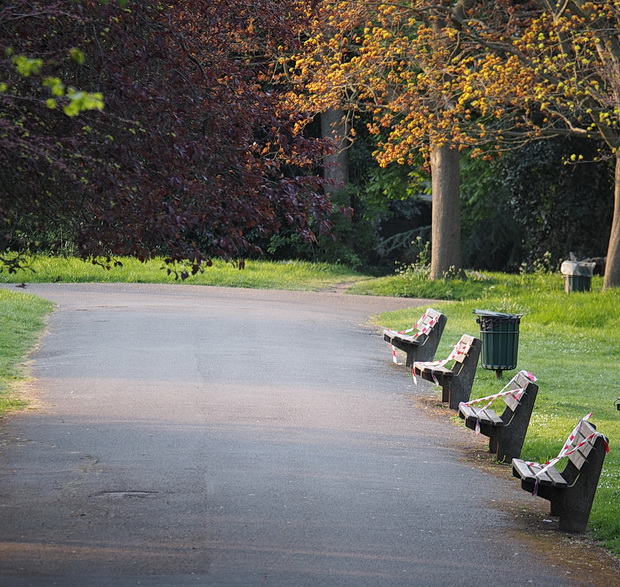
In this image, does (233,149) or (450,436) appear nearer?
(233,149)

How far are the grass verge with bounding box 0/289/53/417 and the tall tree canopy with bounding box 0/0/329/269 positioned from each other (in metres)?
4.16

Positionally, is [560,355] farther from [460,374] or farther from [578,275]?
[578,275]

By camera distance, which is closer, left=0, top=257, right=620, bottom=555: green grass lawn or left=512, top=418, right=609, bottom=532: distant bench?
left=512, top=418, right=609, bottom=532: distant bench

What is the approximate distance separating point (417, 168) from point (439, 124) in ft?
44.3

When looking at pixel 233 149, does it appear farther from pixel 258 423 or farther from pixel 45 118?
pixel 258 423

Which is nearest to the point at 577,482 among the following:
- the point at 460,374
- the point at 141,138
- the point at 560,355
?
the point at 141,138

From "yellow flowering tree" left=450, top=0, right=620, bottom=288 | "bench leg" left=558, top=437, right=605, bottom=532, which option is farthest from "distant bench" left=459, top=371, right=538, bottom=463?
"yellow flowering tree" left=450, top=0, right=620, bottom=288

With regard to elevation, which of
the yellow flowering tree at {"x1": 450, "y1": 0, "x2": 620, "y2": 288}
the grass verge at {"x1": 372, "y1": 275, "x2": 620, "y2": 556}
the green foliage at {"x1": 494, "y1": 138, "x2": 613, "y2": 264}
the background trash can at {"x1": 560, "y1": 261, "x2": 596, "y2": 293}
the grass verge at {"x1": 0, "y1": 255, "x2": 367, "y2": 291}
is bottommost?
the grass verge at {"x1": 372, "y1": 275, "x2": 620, "y2": 556}

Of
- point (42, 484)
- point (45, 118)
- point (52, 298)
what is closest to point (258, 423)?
point (42, 484)

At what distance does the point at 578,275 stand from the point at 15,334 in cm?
1467

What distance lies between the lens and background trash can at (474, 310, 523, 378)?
1445 centimetres

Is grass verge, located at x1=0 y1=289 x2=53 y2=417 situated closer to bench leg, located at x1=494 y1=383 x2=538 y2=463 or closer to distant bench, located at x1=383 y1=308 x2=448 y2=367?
bench leg, located at x1=494 y1=383 x2=538 y2=463

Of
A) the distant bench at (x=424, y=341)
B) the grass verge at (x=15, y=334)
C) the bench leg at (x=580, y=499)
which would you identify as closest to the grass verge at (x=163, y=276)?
the grass verge at (x=15, y=334)

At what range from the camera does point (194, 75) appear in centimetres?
825
